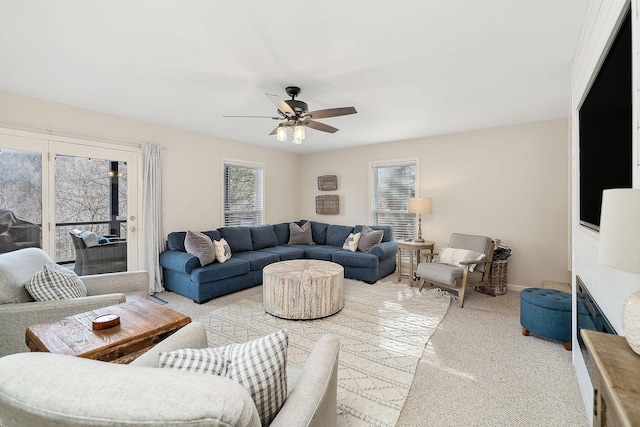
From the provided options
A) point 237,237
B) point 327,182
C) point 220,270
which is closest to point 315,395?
point 220,270

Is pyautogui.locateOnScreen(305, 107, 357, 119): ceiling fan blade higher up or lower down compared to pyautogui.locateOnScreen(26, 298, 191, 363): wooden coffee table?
higher up

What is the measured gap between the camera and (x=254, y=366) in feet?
3.09

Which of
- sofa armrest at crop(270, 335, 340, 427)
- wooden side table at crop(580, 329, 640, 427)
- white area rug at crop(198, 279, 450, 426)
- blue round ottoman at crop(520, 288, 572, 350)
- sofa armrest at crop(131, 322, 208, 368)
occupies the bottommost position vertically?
white area rug at crop(198, 279, 450, 426)

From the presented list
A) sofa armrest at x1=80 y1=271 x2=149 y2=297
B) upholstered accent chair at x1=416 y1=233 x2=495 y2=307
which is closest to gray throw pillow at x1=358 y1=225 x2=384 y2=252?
upholstered accent chair at x1=416 y1=233 x2=495 y2=307

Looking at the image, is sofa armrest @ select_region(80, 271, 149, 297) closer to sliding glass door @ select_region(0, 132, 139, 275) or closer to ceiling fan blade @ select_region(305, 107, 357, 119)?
sliding glass door @ select_region(0, 132, 139, 275)

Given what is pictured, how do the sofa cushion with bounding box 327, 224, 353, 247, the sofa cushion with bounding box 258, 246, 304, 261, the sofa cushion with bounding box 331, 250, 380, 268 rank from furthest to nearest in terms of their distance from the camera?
the sofa cushion with bounding box 327, 224, 353, 247 < the sofa cushion with bounding box 258, 246, 304, 261 < the sofa cushion with bounding box 331, 250, 380, 268

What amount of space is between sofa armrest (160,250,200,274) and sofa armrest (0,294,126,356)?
169 cm

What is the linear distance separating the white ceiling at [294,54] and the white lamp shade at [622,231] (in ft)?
5.35

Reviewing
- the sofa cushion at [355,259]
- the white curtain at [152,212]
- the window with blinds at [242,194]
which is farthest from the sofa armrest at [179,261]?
the sofa cushion at [355,259]

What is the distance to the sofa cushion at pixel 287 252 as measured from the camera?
4.95 m

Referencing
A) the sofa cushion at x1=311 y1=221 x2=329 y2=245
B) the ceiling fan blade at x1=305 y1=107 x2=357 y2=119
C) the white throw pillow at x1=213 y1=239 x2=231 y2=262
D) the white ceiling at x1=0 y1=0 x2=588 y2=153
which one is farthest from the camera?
the sofa cushion at x1=311 y1=221 x2=329 y2=245

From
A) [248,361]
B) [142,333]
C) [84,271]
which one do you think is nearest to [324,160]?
[84,271]

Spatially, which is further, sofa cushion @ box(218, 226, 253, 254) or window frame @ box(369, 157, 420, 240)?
window frame @ box(369, 157, 420, 240)

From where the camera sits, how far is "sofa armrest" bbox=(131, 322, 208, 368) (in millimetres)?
1188
